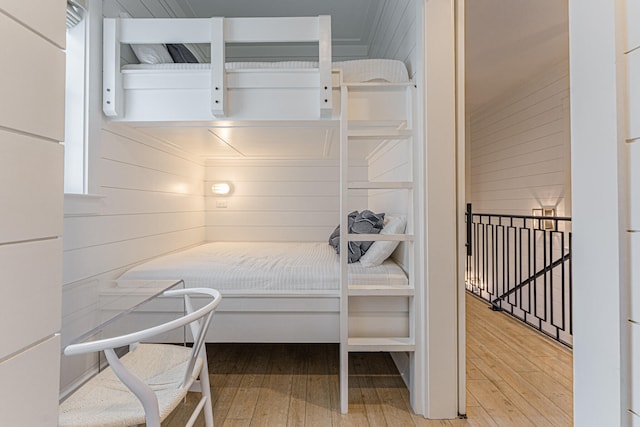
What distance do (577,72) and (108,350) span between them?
1.33 m

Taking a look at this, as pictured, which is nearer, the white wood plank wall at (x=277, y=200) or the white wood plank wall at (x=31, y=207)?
the white wood plank wall at (x=31, y=207)

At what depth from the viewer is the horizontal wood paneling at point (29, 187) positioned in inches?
18.2

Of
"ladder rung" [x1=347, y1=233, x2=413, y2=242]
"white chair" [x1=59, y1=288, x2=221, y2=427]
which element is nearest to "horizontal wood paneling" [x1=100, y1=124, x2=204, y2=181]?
"white chair" [x1=59, y1=288, x2=221, y2=427]

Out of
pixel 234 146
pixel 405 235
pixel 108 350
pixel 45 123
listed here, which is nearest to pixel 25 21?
pixel 45 123

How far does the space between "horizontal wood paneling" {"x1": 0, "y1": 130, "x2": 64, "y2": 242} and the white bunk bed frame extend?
1.47 m

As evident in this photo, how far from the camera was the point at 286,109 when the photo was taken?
2057 mm

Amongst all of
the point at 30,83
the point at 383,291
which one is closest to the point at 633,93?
the point at 30,83

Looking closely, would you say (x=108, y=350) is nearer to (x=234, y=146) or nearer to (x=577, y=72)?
(x=577, y=72)

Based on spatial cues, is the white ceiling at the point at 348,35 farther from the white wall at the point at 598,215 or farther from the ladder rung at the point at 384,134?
the white wall at the point at 598,215

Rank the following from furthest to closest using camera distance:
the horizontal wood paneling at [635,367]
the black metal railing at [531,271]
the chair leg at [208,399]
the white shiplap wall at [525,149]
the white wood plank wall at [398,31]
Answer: the white shiplap wall at [525,149]
the black metal railing at [531,271]
the white wood plank wall at [398,31]
the chair leg at [208,399]
the horizontal wood paneling at [635,367]

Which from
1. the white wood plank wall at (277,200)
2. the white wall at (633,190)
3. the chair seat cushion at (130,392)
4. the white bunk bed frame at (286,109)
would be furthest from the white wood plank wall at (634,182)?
the white wood plank wall at (277,200)

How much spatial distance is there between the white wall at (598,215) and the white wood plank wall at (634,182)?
1cm

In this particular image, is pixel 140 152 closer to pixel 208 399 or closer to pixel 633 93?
pixel 208 399

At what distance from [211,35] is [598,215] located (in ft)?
6.57
